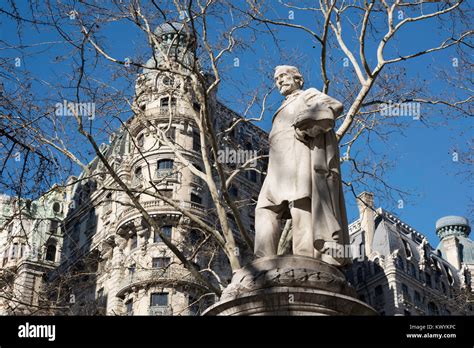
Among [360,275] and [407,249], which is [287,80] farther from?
[407,249]

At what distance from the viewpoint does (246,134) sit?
60.2 metres

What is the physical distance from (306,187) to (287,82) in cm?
179

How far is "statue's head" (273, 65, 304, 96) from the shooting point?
440 inches

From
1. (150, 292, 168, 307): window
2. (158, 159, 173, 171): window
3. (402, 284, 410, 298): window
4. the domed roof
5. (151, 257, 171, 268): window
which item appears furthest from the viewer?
the domed roof

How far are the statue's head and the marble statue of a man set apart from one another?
1.31 feet

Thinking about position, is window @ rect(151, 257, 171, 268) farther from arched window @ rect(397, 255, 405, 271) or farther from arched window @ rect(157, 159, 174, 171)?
arched window @ rect(397, 255, 405, 271)

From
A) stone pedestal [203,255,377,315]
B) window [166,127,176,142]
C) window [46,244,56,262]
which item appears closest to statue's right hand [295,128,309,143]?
stone pedestal [203,255,377,315]

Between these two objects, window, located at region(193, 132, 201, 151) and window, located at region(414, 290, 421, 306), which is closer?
window, located at region(193, 132, 201, 151)

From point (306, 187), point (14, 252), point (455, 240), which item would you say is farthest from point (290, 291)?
point (455, 240)

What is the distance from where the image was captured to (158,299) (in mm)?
46844

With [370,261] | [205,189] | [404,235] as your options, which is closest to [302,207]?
[205,189]

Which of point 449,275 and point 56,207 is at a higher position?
point 56,207
